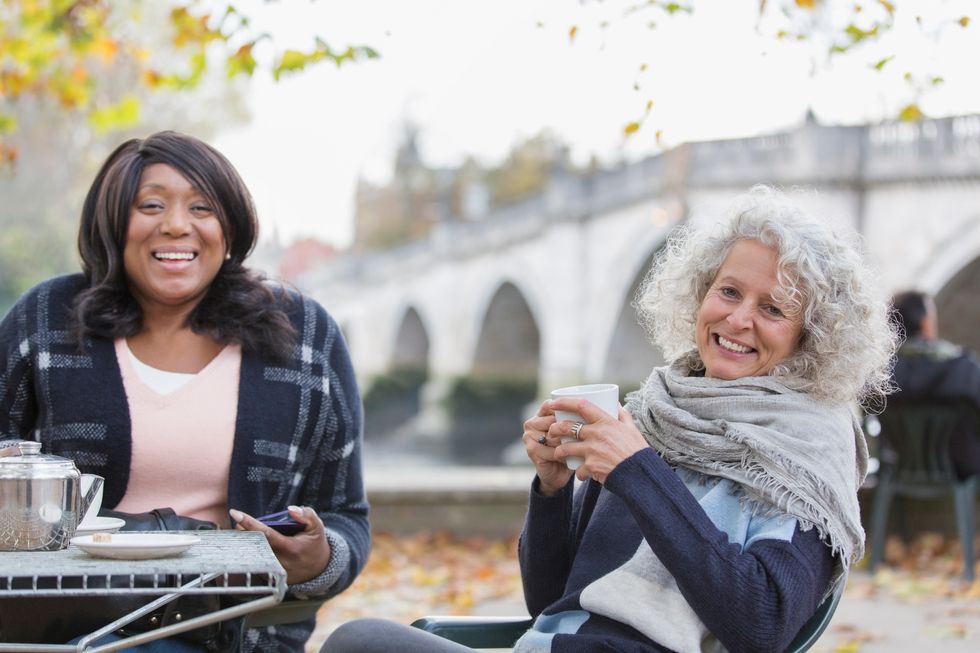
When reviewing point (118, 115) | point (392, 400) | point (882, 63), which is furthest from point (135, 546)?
point (392, 400)

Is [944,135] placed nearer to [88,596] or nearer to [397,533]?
[397,533]

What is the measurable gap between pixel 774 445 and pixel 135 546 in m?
0.89

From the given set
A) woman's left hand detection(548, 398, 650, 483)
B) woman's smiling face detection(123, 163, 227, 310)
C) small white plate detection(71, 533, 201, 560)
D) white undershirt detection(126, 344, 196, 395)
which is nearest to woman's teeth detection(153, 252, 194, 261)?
woman's smiling face detection(123, 163, 227, 310)

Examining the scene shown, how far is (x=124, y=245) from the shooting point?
2.28 m

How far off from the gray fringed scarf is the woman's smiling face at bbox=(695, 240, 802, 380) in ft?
0.17

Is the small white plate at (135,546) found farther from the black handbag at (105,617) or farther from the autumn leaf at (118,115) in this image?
the autumn leaf at (118,115)

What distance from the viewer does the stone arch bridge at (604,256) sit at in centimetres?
1462

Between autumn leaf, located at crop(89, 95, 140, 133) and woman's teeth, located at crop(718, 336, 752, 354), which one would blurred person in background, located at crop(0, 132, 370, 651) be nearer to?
woman's teeth, located at crop(718, 336, 752, 354)

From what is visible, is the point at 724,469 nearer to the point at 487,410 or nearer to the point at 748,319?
the point at 748,319

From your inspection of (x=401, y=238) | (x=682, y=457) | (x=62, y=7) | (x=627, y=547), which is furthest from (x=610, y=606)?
(x=401, y=238)

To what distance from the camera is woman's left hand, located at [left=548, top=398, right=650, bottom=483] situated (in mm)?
1715

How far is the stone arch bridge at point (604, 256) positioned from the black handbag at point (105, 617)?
96cm

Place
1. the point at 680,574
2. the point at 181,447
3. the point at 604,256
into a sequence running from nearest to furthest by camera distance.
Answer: the point at 680,574, the point at 181,447, the point at 604,256

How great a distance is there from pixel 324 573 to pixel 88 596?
20.1 inches
